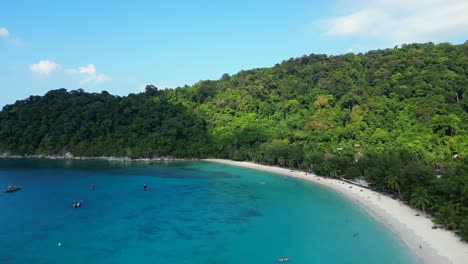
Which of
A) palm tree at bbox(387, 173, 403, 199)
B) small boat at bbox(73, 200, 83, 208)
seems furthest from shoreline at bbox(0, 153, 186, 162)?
palm tree at bbox(387, 173, 403, 199)

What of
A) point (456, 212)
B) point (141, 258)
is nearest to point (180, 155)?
point (141, 258)

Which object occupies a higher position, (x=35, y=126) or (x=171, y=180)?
(x=35, y=126)

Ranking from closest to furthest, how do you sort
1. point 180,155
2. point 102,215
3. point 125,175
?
point 102,215
point 125,175
point 180,155

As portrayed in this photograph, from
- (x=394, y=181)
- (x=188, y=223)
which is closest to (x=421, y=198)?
(x=394, y=181)

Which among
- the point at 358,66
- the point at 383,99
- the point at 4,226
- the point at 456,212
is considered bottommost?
the point at 4,226

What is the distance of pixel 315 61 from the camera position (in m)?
123

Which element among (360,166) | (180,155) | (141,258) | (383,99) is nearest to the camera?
(141,258)

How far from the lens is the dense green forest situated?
62094 mm

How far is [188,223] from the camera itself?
38.0 m

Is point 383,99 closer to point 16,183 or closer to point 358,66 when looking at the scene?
point 358,66

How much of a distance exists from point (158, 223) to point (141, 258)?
912 cm

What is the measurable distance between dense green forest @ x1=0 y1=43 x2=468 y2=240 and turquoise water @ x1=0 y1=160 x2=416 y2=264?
401 inches

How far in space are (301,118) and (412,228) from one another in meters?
59.0

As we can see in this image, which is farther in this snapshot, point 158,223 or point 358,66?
point 358,66
